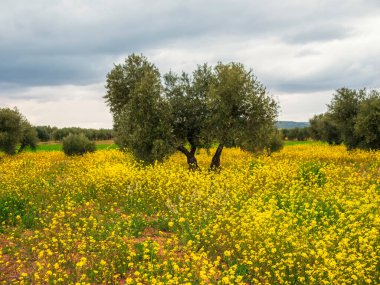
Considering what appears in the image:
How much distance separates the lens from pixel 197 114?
26.8 meters

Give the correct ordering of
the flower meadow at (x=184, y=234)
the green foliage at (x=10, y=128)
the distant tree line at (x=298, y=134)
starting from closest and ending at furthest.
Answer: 1. the flower meadow at (x=184, y=234)
2. the green foliage at (x=10, y=128)
3. the distant tree line at (x=298, y=134)

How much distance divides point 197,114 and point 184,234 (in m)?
16.6

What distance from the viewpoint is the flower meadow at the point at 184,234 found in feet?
27.2

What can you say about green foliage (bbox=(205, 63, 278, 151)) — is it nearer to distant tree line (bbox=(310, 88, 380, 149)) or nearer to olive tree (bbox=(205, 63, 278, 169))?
olive tree (bbox=(205, 63, 278, 169))

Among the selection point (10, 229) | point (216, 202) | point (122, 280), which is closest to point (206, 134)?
point (216, 202)

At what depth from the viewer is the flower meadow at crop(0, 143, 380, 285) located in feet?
27.2

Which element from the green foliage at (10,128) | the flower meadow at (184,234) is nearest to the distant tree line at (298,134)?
the green foliage at (10,128)

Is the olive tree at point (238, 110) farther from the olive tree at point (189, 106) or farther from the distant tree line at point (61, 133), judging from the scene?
the distant tree line at point (61, 133)

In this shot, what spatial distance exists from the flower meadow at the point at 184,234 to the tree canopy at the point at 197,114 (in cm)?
542

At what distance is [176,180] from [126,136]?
10358 millimetres

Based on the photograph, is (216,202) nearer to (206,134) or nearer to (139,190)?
(139,190)

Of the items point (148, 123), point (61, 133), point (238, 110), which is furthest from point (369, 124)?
point (61, 133)

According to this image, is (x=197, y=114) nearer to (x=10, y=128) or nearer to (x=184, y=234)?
(x=184, y=234)

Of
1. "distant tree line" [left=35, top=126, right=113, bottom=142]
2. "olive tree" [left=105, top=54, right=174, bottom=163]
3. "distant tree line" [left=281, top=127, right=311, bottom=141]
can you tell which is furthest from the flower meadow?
"distant tree line" [left=281, top=127, right=311, bottom=141]
